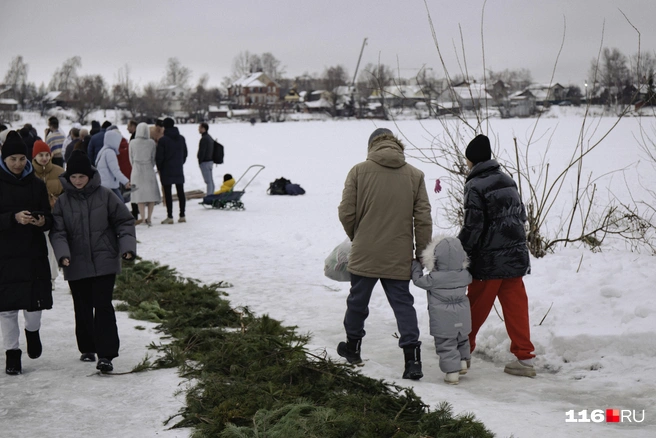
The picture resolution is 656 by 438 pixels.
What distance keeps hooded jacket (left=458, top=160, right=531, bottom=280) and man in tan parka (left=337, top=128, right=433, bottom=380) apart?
34cm

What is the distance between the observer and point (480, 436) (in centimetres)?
405

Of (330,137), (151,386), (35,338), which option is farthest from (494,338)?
(330,137)

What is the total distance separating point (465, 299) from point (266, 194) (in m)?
14.0

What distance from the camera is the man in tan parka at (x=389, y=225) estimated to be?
17.6 ft

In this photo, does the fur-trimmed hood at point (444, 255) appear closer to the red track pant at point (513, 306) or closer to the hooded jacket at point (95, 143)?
the red track pant at point (513, 306)

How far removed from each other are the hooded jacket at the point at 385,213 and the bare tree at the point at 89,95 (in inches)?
3539

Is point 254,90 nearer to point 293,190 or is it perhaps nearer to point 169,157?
point 293,190

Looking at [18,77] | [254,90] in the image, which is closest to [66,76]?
[18,77]

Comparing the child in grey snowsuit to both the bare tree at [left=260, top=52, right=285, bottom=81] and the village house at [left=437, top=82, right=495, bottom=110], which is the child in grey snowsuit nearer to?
the village house at [left=437, top=82, right=495, bottom=110]

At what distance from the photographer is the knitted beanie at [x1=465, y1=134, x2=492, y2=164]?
5.50 m

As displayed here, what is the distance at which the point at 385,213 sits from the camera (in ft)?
17.6

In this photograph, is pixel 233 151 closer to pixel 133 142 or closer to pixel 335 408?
pixel 133 142
